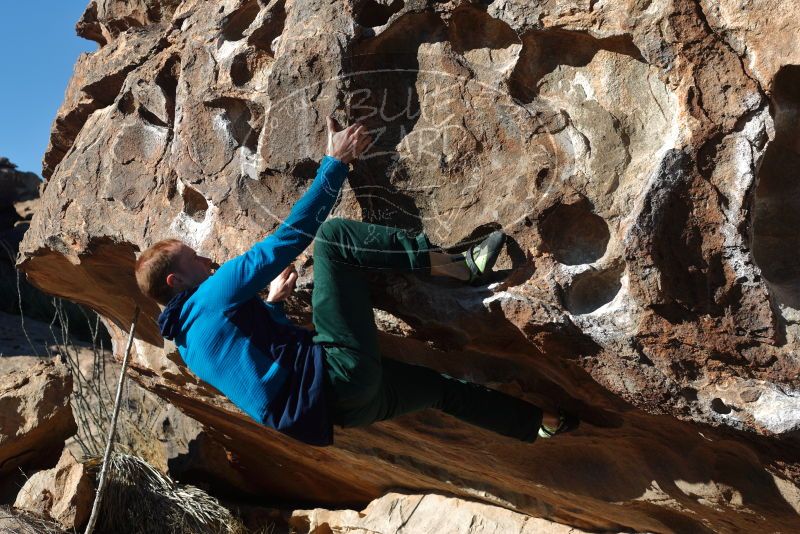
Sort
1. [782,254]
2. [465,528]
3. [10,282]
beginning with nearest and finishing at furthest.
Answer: [782,254] → [465,528] → [10,282]

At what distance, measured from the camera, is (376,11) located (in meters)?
3.07

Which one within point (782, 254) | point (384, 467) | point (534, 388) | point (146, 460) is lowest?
point (146, 460)

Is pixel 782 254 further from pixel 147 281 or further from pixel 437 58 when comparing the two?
pixel 147 281

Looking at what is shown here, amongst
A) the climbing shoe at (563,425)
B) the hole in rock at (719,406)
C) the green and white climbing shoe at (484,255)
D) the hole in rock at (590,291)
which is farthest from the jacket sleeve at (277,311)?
the hole in rock at (719,406)

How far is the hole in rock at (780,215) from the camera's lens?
269 cm

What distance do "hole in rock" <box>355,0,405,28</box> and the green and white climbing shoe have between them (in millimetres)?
857

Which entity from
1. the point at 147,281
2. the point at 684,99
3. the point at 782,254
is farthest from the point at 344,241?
the point at 782,254

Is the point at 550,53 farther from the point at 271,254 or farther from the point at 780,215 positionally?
the point at 271,254

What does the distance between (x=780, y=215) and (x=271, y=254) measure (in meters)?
1.64

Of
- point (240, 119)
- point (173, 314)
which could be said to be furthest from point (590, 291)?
point (240, 119)

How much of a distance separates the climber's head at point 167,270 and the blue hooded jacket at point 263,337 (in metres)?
0.09

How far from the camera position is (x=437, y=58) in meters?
3.03

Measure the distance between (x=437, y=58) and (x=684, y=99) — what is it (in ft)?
2.84

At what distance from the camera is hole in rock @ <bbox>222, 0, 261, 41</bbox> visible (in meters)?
3.43
